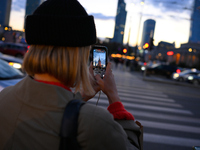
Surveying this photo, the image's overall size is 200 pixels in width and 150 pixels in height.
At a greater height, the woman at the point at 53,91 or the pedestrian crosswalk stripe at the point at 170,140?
the woman at the point at 53,91

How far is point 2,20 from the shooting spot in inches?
1476

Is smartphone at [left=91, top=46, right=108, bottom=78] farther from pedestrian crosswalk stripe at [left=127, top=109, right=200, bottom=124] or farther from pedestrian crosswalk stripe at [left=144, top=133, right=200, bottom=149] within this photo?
pedestrian crosswalk stripe at [left=127, top=109, right=200, bottom=124]

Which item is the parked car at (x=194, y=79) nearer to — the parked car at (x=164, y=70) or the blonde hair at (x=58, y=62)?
the parked car at (x=164, y=70)

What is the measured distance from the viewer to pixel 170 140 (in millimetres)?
4660

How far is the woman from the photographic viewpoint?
90 cm

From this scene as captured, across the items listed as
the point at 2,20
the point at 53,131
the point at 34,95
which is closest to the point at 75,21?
the point at 34,95

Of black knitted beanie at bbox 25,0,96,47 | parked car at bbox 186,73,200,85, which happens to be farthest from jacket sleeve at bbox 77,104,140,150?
parked car at bbox 186,73,200,85

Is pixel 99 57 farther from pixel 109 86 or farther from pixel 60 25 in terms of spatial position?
pixel 60 25

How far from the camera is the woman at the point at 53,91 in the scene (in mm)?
898

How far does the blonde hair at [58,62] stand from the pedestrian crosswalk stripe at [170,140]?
3888 mm

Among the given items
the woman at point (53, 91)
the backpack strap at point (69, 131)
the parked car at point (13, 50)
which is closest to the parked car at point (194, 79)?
the parked car at point (13, 50)

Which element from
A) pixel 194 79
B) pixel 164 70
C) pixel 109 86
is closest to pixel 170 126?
pixel 109 86

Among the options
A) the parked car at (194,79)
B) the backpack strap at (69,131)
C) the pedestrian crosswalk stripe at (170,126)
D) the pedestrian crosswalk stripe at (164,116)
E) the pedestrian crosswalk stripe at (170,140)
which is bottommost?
the pedestrian crosswalk stripe at (170,140)

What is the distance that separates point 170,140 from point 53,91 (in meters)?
4.35
